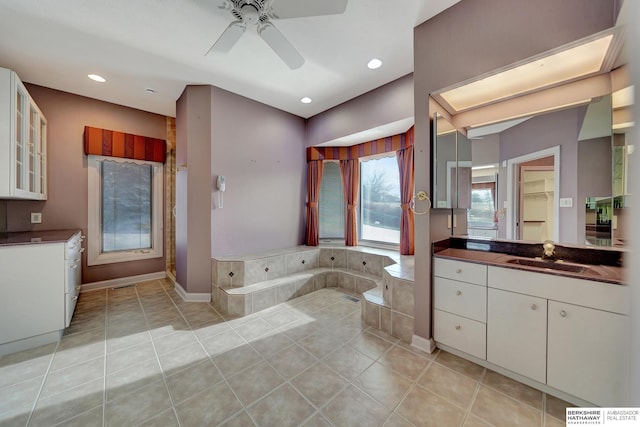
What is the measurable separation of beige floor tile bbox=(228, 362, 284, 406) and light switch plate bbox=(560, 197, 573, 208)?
8.00ft

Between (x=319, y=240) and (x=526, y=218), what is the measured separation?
9.49 ft

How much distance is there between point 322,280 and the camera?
341 centimetres

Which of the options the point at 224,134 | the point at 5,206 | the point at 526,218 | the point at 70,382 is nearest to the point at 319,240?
the point at 224,134

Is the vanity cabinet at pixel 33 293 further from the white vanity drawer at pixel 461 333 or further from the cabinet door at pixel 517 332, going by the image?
the cabinet door at pixel 517 332

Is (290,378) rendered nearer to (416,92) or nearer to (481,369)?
(481,369)

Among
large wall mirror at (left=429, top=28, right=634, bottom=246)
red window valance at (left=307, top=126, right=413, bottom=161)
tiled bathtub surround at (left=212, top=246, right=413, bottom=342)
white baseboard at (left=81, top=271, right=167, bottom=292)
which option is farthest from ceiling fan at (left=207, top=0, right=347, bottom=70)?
white baseboard at (left=81, top=271, right=167, bottom=292)

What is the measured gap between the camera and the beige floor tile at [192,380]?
1494mm

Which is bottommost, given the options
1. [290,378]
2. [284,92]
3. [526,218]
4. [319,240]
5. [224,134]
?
[290,378]

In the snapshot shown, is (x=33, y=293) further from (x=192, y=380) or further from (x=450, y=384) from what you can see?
(x=450, y=384)

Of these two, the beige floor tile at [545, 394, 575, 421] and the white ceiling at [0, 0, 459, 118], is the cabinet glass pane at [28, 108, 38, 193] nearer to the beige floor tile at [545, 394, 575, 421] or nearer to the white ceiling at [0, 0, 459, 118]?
the white ceiling at [0, 0, 459, 118]

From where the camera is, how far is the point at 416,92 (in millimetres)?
1980

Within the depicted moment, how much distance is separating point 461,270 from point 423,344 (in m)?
0.73

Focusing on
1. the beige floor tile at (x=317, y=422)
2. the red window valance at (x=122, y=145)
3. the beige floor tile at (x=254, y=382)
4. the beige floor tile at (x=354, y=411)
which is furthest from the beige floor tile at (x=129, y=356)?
the red window valance at (x=122, y=145)

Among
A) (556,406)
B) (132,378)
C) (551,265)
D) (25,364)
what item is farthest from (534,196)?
(25,364)
